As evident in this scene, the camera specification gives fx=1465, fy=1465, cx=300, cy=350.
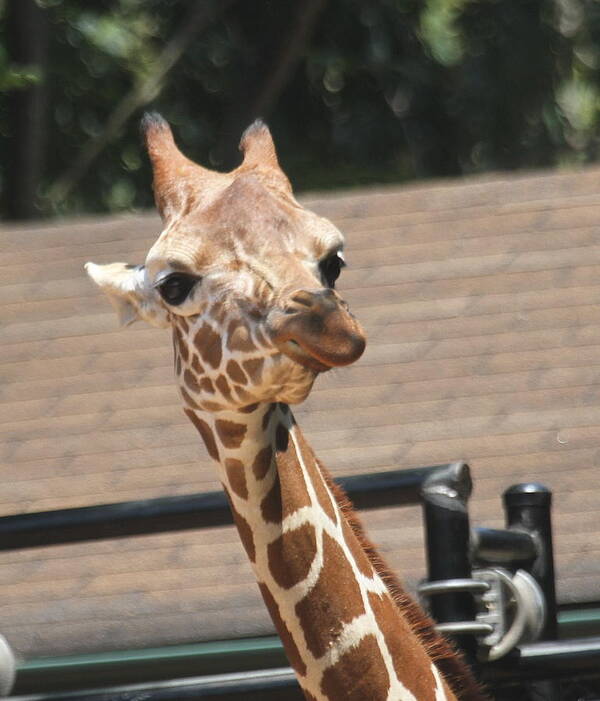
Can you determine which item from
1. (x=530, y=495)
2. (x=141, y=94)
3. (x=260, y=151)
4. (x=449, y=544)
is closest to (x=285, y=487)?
(x=449, y=544)

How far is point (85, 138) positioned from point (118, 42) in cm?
128

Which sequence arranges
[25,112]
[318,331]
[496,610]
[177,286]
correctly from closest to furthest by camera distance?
1. [318,331]
2. [177,286]
3. [496,610]
4. [25,112]

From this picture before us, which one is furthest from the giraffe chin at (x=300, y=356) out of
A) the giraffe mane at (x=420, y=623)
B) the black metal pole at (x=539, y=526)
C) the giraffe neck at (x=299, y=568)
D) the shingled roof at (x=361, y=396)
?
the shingled roof at (x=361, y=396)

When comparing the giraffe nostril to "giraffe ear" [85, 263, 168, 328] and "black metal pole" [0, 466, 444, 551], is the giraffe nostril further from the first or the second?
"black metal pole" [0, 466, 444, 551]

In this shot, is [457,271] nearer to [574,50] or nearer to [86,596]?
[86,596]

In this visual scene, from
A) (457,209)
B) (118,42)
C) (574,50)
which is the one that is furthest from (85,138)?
(457,209)

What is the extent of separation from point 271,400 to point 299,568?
33 centimetres

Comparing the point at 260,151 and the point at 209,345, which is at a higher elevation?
the point at 260,151

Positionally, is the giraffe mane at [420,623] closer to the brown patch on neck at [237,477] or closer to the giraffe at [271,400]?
the giraffe at [271,400]

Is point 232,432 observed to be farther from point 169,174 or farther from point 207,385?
point 169,174

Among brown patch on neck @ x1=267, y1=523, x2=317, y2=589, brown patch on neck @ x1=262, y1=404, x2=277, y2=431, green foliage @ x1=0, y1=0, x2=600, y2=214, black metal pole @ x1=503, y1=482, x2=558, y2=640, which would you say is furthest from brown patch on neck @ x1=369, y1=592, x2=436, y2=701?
green foliage @ x1=0, y1=0, x2=600, y2=214

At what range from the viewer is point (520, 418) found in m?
6.30

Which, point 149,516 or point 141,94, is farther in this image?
point 141,94

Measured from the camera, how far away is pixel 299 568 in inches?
108
